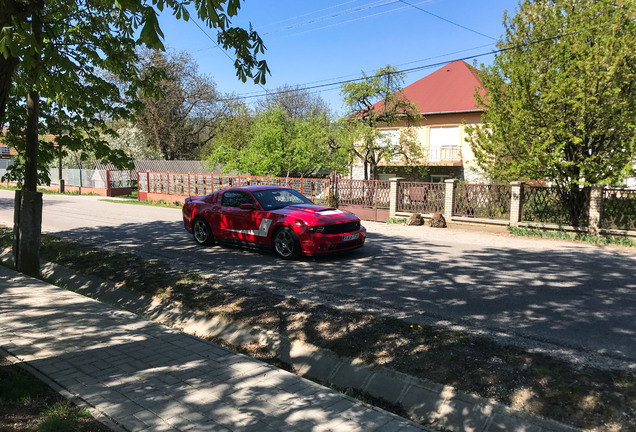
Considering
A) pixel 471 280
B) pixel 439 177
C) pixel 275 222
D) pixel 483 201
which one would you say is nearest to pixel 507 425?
pixel 471 280

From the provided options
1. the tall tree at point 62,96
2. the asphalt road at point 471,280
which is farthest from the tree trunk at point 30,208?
the asphalt road at point 471,280

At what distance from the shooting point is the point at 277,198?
10.6m

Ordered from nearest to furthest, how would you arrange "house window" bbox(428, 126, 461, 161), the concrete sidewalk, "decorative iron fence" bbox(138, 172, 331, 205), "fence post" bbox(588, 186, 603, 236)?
the concrete sidewalk
"fence post" bbox(588, 186, 603, 236)
"decorative iron fence" bbox(138, 172, 331, 205)
"house window" bbox(428, 126, 461, 161)

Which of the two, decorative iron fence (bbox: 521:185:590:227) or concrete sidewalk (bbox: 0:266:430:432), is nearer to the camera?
concrete sidewalk (bbox: 0:266:430:432)

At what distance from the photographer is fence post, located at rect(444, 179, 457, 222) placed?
16750 millimetres

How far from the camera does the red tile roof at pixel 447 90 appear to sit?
30.9 m

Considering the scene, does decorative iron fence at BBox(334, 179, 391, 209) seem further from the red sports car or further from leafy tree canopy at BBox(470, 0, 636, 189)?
the red sports car

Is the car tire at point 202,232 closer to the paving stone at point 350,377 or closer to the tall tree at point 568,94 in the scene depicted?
the paving stone at point 350,377

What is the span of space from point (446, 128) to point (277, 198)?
929 inches

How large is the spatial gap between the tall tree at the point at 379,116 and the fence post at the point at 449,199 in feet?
25.4

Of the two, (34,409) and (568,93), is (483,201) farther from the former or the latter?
(34,409)

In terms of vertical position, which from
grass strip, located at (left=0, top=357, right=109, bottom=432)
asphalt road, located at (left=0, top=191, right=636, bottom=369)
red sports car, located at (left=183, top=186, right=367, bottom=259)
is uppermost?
red sports car, located at (left=183, top=186, right=367, bottom=259)

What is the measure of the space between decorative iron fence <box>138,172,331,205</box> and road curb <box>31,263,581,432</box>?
48.4ft

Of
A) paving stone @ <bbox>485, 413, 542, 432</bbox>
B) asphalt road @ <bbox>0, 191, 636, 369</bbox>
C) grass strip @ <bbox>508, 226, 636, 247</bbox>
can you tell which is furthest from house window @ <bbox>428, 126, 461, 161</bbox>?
paving stone @ <bbox>485, 413, 542, 432</bbox>
